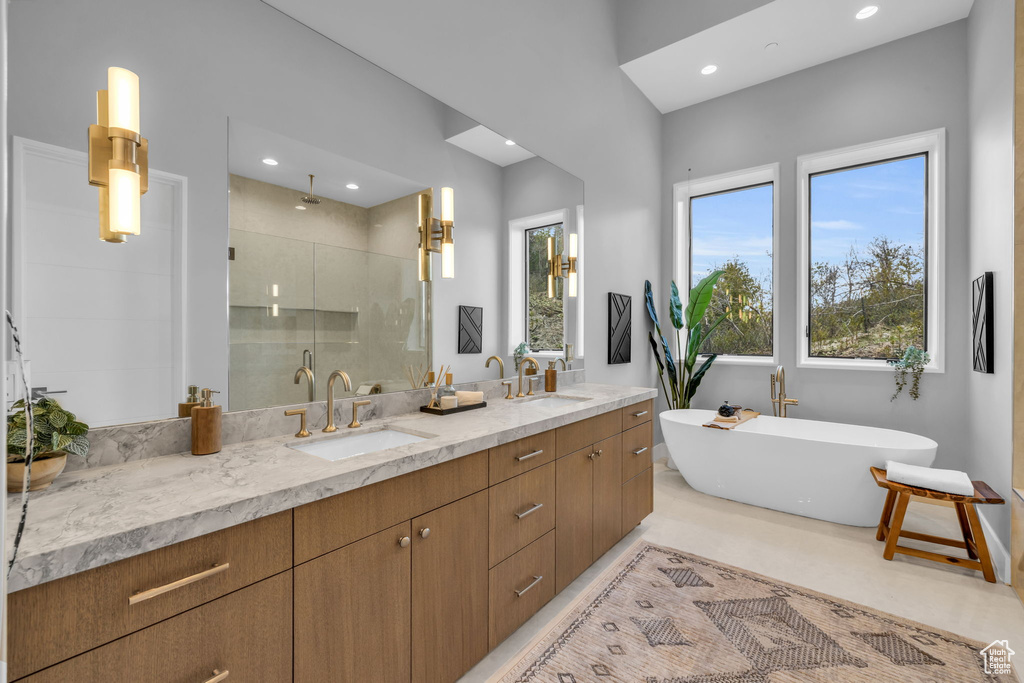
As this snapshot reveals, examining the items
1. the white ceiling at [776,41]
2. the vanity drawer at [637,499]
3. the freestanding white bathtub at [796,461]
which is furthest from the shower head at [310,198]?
the white ceiling at [776,41]

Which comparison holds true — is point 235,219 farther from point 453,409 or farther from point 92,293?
point 453,409

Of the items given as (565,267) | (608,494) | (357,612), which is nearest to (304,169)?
(357,612)

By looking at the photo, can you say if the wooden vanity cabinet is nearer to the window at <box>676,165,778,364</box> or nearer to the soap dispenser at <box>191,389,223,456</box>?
the soap dispenser at <box>191,389,223,456</box>

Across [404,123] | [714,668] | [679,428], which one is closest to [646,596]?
[714,668]

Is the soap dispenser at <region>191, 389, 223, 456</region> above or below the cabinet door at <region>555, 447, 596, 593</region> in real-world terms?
above

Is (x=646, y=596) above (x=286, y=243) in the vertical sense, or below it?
below

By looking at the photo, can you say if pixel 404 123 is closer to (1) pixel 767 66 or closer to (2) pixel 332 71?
(2) pixel 332 71

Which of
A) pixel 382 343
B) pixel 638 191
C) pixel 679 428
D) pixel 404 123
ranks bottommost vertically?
pixel 679 428

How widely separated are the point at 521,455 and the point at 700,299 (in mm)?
2810

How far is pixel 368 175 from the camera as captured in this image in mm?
1893

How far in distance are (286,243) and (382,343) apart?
53 cm

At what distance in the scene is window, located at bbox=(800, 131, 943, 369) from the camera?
11.3 feet

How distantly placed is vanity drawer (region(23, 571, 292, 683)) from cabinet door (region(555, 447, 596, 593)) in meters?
1.17

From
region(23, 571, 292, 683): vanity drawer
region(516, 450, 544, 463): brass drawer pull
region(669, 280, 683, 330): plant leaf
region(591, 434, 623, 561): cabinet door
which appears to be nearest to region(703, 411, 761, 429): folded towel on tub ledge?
region(669, 280, 683, 330): plant leaf
